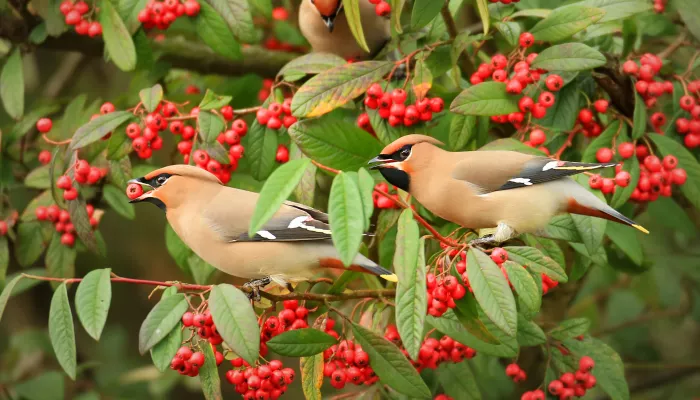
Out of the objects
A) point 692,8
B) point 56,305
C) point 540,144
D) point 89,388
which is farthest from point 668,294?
point 56,305

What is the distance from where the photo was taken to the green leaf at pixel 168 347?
2137 mm

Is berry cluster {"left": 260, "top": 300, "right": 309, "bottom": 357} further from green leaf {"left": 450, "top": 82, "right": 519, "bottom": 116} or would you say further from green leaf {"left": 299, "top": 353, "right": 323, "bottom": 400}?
green leaf {"left": 450, "top": 82, "right": 519, "bottom": 116}

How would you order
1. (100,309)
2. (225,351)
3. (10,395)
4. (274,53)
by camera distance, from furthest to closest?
1. (10,395)
2. (274,53)
3. (225,351)
4. (100,309)

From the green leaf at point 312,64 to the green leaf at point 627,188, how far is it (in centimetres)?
88

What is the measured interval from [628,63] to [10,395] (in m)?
2.88

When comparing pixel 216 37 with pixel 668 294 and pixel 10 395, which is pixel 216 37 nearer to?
pixel 10 395

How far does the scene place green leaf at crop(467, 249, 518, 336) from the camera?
2086 millimetres

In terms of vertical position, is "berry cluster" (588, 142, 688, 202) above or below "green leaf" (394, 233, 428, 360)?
below

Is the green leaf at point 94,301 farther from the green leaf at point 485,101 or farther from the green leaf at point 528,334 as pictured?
the green leaf at point 528,334

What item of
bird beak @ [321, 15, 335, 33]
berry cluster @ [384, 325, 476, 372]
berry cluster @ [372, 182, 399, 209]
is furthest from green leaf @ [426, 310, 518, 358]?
bird beak @ [321, 15, 335, 33]

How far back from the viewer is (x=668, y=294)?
4406 mm

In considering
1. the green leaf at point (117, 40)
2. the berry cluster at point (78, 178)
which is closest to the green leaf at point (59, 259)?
the berry cluster at point (78, 178)

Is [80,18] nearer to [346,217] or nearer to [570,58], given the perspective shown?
[570,58]

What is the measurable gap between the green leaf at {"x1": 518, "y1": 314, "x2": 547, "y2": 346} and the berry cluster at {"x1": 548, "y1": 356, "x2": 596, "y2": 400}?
0.41ft
